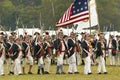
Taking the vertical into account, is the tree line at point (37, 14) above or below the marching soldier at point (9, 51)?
above

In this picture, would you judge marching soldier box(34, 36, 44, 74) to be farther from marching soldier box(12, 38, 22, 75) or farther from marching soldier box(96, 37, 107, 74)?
marching soldier box(96, 37, 107, 74)

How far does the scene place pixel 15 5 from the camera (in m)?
105

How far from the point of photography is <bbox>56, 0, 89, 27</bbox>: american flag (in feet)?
96.2

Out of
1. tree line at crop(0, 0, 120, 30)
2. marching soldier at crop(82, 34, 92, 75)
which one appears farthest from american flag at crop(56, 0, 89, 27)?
tree line at crop(0, 0, 120, 30)

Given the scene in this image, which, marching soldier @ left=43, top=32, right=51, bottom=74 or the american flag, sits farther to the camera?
the american flag

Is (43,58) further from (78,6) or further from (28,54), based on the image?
(78,6)

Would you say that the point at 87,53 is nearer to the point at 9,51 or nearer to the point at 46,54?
the point at 46,54

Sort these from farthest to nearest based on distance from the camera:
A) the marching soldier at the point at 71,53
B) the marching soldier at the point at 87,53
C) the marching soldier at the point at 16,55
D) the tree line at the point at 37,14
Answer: the tree line at the point at 37,14, the marching soldier at the point at 71,53, the marching soldier at the point at 16,55, the marching soldier at the point at 87,53

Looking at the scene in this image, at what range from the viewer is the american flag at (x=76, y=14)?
29331mm

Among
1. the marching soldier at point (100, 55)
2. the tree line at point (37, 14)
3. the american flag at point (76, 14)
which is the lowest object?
the marching soldier at point (100, 55)

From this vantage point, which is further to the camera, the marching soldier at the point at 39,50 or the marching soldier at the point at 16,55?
the marching soldier at the point at 39,50

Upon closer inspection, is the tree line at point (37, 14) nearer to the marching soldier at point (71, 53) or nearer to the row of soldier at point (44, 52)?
the row of soldier at point (44, 52)

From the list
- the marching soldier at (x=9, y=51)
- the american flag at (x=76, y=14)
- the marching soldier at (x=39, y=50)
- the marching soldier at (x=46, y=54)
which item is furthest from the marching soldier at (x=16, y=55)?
the american flag at (x=76, y=14)

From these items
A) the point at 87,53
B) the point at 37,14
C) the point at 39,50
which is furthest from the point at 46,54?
the point at 37,14
